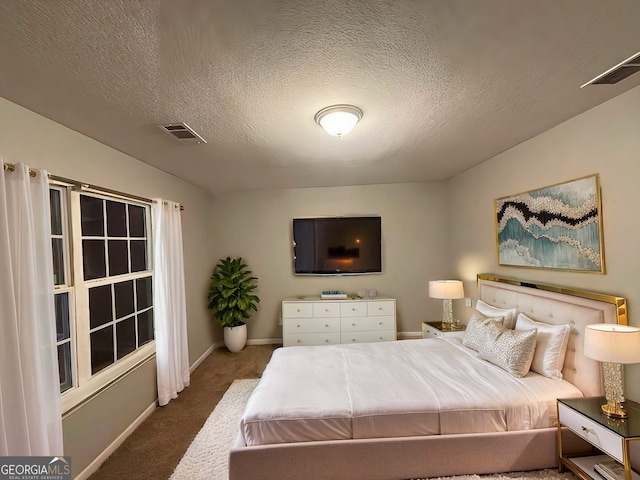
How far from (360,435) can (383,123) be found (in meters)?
2.18

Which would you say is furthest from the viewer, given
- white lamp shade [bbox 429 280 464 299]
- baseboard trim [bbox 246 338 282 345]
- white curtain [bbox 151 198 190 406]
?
baseboard trim [bbox 246 338 282 345]

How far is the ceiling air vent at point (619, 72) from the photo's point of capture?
1.45m

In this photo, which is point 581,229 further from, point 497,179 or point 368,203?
point 368,203

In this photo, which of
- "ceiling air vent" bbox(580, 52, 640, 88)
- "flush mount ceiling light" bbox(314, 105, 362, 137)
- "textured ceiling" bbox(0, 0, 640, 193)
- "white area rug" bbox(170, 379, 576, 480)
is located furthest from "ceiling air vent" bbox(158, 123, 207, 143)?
"ceiling air vent" bbox(580, 52, 640, 88)

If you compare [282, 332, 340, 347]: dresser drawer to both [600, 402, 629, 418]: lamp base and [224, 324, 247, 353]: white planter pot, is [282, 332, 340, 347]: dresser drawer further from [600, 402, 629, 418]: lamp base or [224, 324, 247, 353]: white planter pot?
[600, 402, 629, 418]: lamp base

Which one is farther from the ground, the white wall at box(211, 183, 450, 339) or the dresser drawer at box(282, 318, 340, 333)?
the white wall at box(211, 183, 450, 339)

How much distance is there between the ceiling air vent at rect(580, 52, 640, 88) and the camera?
1.45 meters

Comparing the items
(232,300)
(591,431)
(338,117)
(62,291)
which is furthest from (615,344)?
(232,300)

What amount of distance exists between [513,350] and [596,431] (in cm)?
62

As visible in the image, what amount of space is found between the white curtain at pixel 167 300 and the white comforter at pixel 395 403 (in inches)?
52.0

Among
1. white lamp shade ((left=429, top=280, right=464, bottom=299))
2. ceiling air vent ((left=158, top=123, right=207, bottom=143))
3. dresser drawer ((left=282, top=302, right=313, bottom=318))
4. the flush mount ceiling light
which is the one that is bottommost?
Result: dresser drawer ((left=282, top=302, right=313, bottom=318))

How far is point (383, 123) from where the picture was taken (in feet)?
6.98

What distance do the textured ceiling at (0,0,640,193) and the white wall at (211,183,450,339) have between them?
2145mm

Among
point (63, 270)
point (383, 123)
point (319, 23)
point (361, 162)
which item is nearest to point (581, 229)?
point (383, 123)
